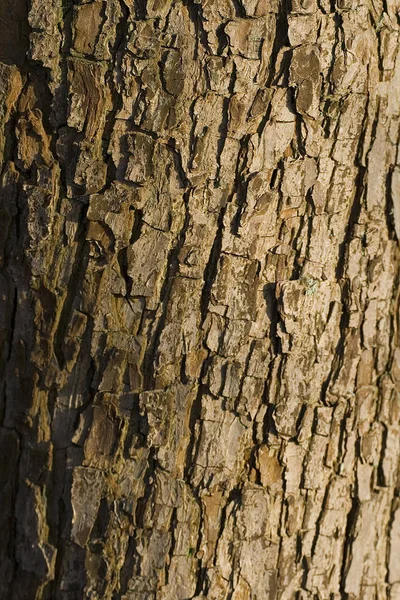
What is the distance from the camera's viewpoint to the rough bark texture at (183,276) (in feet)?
5.13

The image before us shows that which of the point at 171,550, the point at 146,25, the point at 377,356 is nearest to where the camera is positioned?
the point at 146,25

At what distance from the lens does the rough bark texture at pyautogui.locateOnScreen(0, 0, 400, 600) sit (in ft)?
5.13

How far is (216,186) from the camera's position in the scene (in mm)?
1581

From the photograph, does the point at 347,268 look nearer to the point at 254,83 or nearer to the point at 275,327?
the point at 275,327

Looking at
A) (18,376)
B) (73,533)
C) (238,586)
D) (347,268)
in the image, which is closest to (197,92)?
(347,268)

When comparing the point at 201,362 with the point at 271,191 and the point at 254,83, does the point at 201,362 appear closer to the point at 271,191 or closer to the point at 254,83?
the point at 271,191

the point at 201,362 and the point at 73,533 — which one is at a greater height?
the point at 201,362

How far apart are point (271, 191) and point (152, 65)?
35 cm

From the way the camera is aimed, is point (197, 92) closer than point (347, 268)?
Yes

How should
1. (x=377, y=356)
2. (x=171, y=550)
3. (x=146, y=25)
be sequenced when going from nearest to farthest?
(x=146, y=25) → (x=171, y=550) → (x=377, y=356)

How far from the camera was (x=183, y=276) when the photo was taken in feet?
5.24

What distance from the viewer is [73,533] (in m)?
1.63

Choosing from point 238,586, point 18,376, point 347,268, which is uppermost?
point 347,268

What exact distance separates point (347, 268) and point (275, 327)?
0.22m
